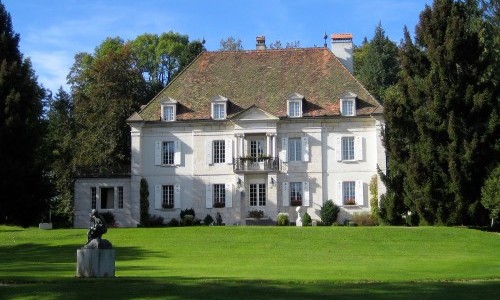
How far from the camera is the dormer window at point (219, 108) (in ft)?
161

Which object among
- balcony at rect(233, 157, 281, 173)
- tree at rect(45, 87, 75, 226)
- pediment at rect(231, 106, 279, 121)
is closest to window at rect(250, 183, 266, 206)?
balcony at rect(233, 157, 281, 173)

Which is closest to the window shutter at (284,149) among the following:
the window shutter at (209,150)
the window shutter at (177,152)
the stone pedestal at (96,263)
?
the window shutter at (209,150)

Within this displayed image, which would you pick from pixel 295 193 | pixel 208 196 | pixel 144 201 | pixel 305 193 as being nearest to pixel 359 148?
pixel 305 193

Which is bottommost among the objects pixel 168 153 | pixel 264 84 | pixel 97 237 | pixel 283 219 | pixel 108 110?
pixel 97 237

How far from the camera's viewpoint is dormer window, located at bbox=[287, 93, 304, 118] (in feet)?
158

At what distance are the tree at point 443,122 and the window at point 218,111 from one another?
1103 centimetres

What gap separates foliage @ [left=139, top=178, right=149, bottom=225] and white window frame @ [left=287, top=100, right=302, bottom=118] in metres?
9.77

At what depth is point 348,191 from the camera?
47.7 m

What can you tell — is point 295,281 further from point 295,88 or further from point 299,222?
point 295,88

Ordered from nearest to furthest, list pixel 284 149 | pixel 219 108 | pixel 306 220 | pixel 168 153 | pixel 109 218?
pixel 306 220 → pixel 284 149 → pixel 109 218 → pixel 219 108 → pixel 168 153

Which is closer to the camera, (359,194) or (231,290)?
(231,290)

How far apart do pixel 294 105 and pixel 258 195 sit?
581 centimetres

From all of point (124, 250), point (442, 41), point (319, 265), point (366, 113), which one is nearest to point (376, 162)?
point (366, 113)

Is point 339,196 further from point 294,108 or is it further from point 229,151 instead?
point 229,151
